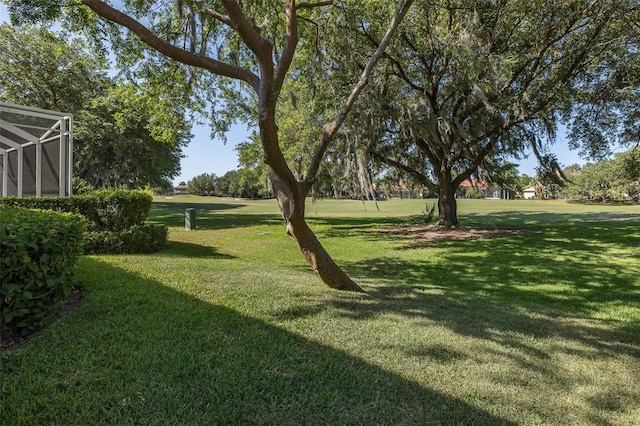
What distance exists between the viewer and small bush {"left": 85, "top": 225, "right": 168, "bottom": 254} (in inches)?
260

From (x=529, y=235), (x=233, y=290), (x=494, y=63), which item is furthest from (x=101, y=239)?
(x=529, y=235)

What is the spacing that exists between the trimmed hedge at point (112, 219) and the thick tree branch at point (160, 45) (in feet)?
13.6

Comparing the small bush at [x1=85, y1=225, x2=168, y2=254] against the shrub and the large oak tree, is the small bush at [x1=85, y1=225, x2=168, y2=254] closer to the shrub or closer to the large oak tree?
the shrub

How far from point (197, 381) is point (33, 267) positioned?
145 centimetres

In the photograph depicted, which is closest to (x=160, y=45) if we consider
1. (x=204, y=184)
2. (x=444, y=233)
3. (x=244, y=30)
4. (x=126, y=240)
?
(x=244, y=30)

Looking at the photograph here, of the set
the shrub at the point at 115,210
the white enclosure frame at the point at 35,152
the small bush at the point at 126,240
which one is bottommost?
the small bush at the point at 126,240

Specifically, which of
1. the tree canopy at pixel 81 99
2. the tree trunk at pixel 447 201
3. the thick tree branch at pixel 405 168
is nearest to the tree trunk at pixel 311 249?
the thick tree branch at pixel 405 168

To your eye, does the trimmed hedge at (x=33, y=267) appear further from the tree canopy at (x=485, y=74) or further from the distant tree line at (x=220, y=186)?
the distant tree line at (x=220, y=186)

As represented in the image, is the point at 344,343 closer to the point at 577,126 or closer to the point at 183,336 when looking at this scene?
the point at 183,336

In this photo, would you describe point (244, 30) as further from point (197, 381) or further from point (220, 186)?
point (220, 186)

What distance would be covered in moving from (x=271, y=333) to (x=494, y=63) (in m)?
8.35

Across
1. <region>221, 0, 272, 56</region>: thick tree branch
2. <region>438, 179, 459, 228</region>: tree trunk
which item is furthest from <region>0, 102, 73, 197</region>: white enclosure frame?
<region>438, 179, 459, 228</region>: tree trunk

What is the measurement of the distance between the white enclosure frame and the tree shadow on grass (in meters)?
7.40

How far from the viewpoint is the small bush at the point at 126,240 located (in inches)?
260
